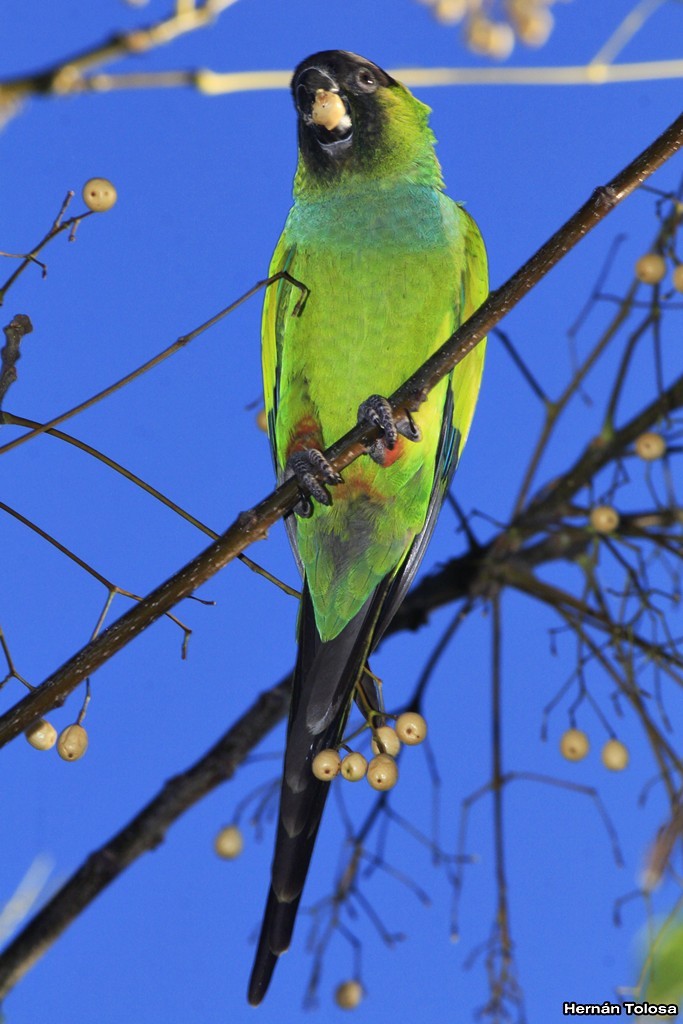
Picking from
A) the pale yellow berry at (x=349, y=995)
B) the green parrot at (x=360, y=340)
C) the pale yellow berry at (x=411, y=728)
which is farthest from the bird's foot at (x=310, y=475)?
the pale yellow berry at (x=349, y=995)

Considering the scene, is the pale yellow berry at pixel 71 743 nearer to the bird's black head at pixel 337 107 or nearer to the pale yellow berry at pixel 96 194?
the pale yellow berry at pixel 96 194

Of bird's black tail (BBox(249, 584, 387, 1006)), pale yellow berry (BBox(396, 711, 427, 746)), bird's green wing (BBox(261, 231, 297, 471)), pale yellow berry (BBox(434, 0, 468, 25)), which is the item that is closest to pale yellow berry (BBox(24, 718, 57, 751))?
bird's black tail (BBox(249, 584, 387, 1006))

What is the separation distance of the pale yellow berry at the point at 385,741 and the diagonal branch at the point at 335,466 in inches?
12.5

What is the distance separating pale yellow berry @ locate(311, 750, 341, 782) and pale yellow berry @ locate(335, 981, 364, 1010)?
0.75m

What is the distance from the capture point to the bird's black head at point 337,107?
151 centimetres

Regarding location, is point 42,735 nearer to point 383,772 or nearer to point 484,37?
point 383,772

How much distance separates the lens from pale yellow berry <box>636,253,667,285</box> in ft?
4.85

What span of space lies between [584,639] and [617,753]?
19 centimetres

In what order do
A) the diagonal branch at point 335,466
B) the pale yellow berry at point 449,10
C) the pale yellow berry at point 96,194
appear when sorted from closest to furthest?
the diagonal branch at point 335,466 → the pale yellow berry at point 96,194 → the pale yellow berry at point 449,10

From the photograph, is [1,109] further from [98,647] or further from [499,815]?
[499,815]

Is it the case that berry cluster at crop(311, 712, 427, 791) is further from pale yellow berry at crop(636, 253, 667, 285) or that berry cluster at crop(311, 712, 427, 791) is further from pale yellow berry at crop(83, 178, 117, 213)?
pale yellow berry at crop(636, 253, 667, 285)

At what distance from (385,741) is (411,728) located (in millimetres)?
37

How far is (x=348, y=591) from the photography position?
5.01 ft

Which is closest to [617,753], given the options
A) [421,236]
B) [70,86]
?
[421,236]
